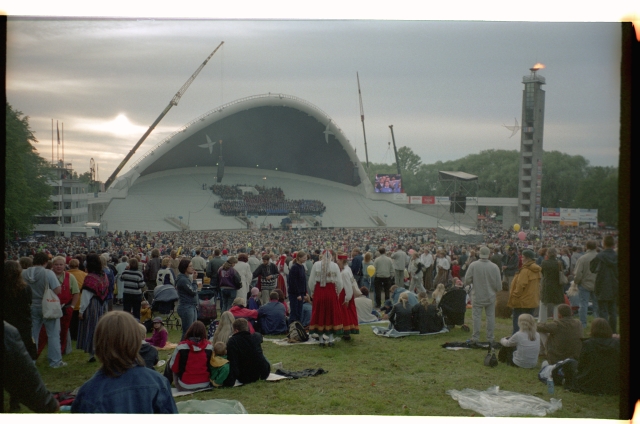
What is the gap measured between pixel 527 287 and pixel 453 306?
156 cm

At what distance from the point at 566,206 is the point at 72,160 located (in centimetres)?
965

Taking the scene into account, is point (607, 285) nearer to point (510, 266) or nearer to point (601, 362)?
point (601, 362)

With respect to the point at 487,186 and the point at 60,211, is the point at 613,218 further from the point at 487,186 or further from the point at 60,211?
the point at 487,186

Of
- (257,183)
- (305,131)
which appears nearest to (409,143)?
(257,183)

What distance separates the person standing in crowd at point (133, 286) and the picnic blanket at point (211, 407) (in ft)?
11.1

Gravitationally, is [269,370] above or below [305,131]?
below

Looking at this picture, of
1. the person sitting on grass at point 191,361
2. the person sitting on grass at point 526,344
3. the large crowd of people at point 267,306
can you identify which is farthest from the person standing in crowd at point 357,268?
the person sitting on grass at point 191,361

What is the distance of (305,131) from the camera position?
122 ft

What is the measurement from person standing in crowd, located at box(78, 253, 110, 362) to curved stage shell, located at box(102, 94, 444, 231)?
592 inches

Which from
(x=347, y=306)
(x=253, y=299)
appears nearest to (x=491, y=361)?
(x=347, y=306)

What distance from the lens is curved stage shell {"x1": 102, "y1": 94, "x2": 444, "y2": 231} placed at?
25.4m

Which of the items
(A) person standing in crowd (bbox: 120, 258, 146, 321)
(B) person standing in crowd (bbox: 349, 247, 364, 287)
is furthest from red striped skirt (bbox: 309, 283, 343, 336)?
(B) person standing in crowd (bbox: 349, 247, 364, 287)

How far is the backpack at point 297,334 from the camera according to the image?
7.88m

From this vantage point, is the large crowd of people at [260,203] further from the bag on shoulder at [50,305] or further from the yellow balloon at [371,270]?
the bag on shoulder at [50,305]
